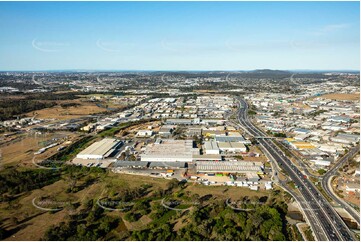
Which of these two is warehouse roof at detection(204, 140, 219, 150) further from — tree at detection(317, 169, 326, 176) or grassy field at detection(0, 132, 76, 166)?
grassy field at detection(0, 132, 76, 166)

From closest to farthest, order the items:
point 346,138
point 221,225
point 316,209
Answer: point 221,225, point 316,209, point 346,138

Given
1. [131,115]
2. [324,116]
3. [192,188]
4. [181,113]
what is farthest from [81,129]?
[324,116]

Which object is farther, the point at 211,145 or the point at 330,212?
the point at 211,145

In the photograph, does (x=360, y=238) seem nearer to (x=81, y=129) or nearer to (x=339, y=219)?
(x=339, y=219)

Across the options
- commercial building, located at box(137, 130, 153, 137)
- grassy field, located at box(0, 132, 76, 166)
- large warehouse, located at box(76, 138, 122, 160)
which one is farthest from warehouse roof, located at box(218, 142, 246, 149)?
grassy field, located at box(0, 132, 76, 166)

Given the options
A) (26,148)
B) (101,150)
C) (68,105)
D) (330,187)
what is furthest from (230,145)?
(68,105)

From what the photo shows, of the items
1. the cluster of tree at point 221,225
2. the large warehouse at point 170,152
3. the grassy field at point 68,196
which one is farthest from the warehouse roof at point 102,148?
the cluster of tree at point 221,225

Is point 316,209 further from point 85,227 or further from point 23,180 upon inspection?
point 23,180
